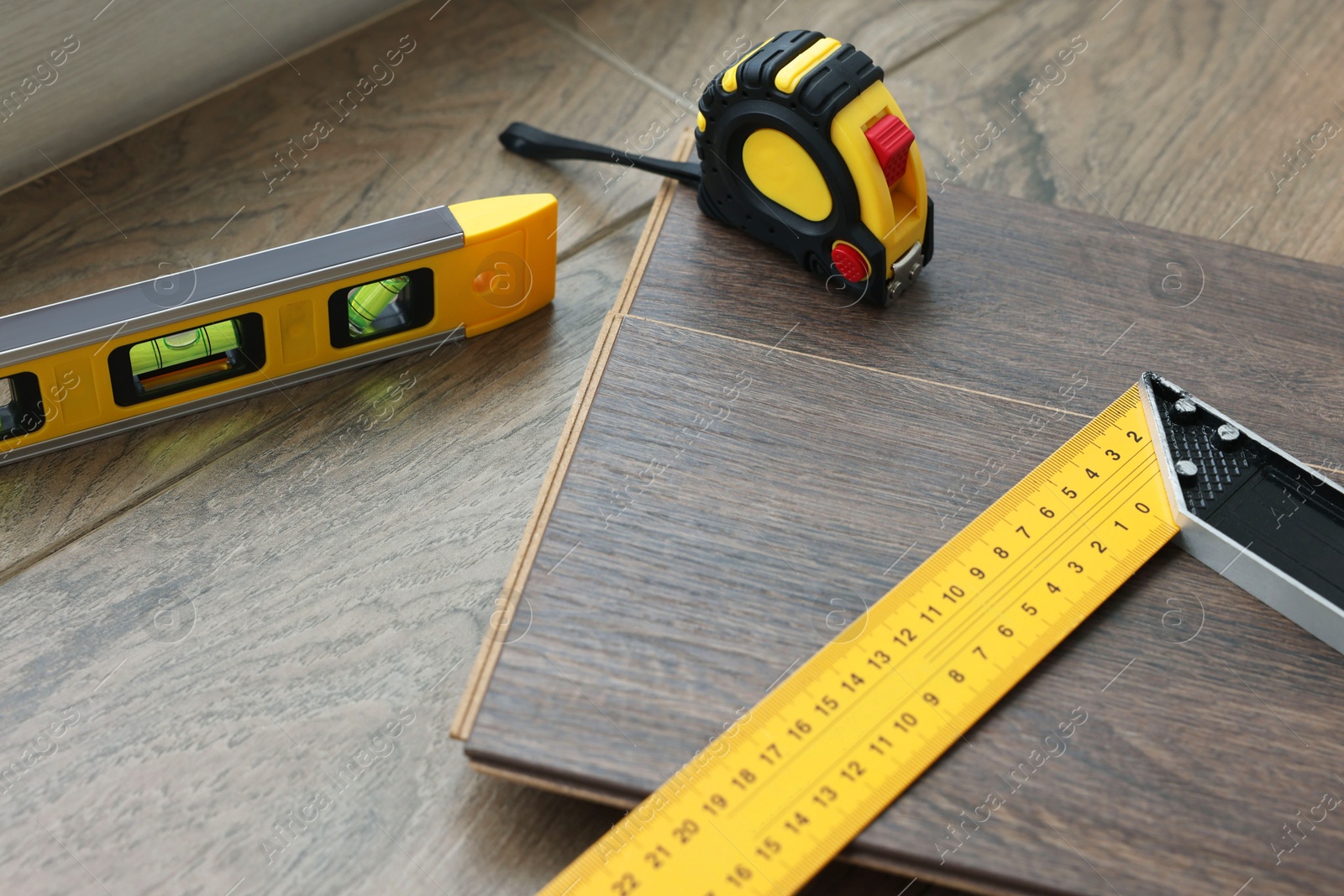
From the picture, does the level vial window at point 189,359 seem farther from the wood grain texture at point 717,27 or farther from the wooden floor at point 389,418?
the wood grain texture at point 717,27

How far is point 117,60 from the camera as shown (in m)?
1.05

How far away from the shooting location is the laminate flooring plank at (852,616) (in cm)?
69

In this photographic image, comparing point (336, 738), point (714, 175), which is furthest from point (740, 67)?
point (336, 738)

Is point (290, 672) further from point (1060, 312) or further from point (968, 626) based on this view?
point (1060, 312)

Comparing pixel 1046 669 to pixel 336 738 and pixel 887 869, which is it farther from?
pixel 336 738

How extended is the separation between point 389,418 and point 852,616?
0.42 m

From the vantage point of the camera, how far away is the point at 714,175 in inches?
37.9

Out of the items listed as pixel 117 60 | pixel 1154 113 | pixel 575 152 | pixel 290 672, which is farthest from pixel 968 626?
pixel 117 60

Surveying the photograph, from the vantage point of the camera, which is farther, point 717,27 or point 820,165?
point 717,27

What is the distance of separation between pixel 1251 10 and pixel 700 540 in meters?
1.07

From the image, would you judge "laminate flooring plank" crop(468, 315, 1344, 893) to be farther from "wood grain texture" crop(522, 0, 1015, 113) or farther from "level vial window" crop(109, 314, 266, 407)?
"wood grain texture" crop(522, 0, 1015, 113)

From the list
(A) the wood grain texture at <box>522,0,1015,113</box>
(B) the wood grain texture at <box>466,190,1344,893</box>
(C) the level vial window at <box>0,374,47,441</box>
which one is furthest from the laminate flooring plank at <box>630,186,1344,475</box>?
(C) the level vial window at <box>0,374,47,441</box>

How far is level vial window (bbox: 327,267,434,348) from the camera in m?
0.89

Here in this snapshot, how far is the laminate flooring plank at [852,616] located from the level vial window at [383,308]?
178 mm
